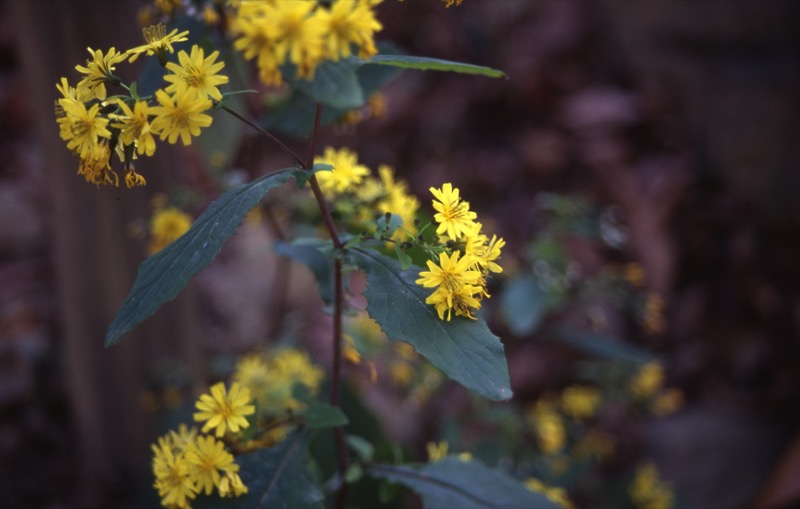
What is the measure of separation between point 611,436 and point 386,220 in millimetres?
2262

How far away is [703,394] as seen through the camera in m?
3.14

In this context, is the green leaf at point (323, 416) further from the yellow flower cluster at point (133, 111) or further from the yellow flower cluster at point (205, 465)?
the yellow flower cluster at point (133, 111)

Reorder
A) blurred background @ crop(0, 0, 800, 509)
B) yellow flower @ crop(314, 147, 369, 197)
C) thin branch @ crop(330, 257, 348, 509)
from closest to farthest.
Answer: thin branch @ crop(330, 257, 348, 509), yellow flower @ crop(314, 147, 369, 197), blurred background @ crop(0, 0, 800, 509)

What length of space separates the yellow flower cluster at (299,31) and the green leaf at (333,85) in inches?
0.8

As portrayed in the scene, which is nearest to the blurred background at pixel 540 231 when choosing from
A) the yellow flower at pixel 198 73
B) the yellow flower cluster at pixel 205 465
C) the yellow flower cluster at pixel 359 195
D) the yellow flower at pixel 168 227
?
the yellow flower cluster at pixel 359 195

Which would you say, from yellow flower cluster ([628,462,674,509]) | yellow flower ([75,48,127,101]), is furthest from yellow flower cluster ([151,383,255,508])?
yellow flower cluster ([628,462,674,509])

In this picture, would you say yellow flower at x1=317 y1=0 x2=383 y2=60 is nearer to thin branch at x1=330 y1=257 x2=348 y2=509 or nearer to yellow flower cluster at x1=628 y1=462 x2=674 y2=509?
thin branch at x1=330 y1=257 x2=348 y2=509

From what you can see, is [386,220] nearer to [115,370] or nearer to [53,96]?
[53,96]

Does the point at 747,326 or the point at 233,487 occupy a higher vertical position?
the point at 747,326

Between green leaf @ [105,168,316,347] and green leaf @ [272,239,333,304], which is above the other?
green leaf @ [272,239,333,304]

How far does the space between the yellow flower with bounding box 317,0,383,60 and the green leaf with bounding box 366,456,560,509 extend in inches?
32.5

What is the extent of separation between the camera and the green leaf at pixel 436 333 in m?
0.96

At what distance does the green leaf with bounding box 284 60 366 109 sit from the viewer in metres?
0.88

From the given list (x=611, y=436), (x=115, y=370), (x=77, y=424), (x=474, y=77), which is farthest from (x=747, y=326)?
(x=77, y=424)
